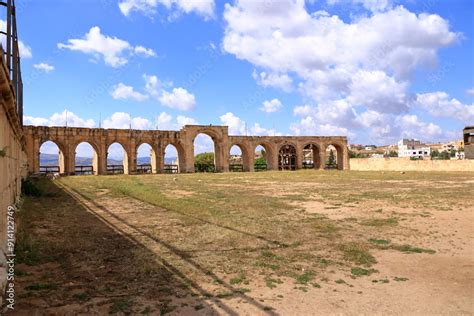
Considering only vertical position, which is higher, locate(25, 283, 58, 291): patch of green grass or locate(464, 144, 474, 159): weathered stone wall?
locate(464, 144, 474, 159): weathered stone wall

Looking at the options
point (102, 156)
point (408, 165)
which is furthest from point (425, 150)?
point (102, 156)

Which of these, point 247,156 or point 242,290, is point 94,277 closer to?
point 242,290

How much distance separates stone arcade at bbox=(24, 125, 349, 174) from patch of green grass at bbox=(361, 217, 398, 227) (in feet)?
91.4

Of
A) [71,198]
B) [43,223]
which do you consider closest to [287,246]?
[43,223]

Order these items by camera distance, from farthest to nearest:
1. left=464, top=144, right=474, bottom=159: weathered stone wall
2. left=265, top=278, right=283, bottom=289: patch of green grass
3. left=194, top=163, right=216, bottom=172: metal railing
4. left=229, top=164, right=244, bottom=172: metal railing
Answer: left=229, top=164, right=244, bottom=172: metal railing < left=194, top=163, right=216, bottom=172: metal railing < left=464, top=144, right=474, bottom=159: weathered stone wall < left=265, top=278, right=283, bottom=289: patch of green grass

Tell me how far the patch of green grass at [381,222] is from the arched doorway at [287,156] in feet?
114

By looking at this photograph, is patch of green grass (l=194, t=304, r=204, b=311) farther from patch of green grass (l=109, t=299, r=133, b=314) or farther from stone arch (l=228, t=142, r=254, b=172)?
stone arch (l=228, t=142, r=254, b=172)

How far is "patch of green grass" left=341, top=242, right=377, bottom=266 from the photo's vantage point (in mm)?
5398

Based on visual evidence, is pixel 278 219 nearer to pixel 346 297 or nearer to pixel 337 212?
pixel 337 212

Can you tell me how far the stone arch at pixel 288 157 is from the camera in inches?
1700

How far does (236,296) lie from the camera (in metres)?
4.07

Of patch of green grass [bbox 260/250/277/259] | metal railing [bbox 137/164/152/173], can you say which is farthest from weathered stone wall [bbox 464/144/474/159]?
patch of green grass [bbox 260/250/277/259]

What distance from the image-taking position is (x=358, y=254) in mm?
5750

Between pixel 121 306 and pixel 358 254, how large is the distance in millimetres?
3634
